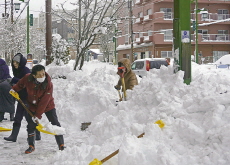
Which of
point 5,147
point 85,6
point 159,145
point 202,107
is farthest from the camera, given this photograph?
point 85,6

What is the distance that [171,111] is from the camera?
184 inches

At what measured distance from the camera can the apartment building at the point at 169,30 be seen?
37.5 meters

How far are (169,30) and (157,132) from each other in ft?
111

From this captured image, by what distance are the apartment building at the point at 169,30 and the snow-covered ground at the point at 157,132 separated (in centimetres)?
3093

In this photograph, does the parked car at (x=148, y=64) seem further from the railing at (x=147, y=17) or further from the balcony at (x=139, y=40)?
the balcony at (x=139, y=40)

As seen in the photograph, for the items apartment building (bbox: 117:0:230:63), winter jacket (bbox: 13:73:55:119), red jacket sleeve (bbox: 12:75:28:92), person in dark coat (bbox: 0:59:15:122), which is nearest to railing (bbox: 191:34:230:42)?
apartment building (bbox: 117:0:230:63)

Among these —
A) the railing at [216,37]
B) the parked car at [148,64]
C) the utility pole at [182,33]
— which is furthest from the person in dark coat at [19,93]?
the railing at [216,37]

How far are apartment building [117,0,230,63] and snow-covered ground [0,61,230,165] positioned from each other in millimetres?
30929

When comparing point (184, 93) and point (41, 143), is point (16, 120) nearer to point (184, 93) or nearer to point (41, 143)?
point (41, 143)

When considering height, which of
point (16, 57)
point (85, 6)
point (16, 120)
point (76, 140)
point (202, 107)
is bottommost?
point (76, 140)

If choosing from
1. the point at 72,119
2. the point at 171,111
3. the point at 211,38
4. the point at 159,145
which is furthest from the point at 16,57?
the point at 211,38

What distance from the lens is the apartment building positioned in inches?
1475

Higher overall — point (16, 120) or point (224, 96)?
point (224, 96)

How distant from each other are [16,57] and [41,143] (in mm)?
1673
